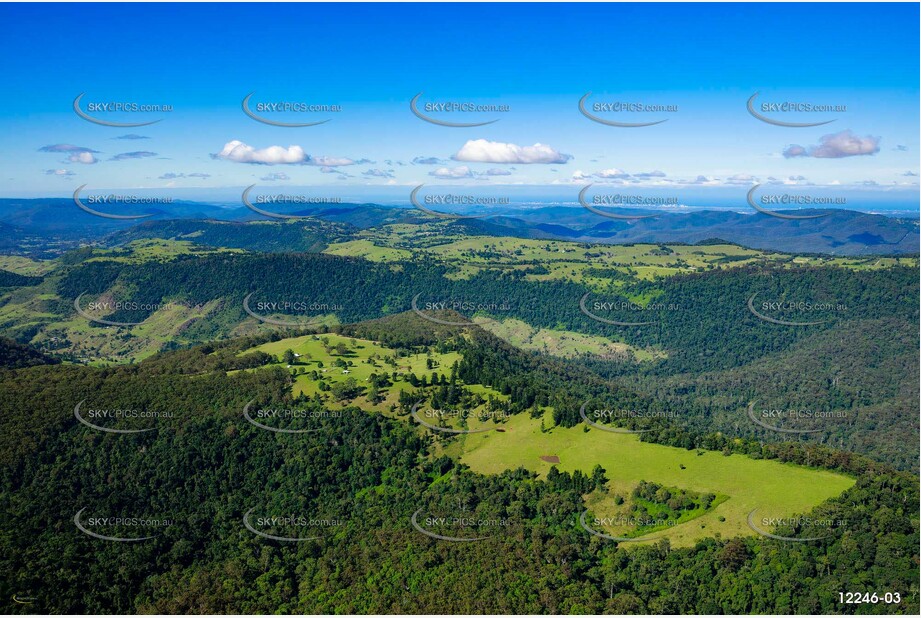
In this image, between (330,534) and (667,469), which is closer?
(330,534)

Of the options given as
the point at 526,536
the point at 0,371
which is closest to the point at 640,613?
the point at 526,536

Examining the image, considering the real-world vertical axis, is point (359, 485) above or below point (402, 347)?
below

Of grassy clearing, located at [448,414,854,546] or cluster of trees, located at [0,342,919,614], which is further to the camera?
grassy clearing, located at [448,414,854,546]

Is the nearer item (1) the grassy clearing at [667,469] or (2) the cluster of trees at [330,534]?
(2) the cluster of trees at [330,534]

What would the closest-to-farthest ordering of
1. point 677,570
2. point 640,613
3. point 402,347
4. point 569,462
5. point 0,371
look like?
1. point 640,613
2. point 677,570
3. point 569,462
4. point 0,371
5. point 402,347

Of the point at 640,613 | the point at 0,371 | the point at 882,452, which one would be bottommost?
the point at 882,452

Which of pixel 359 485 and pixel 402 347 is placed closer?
pixel 359 485

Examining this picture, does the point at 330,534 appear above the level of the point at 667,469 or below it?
below

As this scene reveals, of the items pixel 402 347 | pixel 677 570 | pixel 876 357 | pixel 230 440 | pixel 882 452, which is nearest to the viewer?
pixel 677 570

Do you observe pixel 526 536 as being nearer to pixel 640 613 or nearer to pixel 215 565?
pixel 640 613
